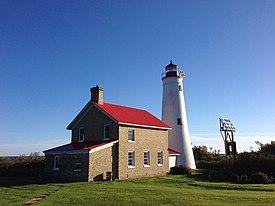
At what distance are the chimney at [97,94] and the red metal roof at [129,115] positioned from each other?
56 cm

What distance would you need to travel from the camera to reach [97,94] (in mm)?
25906

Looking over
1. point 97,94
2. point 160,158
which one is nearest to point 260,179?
point 160,158

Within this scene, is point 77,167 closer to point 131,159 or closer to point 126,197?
point 131,159

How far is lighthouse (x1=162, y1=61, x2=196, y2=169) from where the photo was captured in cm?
3098

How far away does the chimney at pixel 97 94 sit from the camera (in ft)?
84.8

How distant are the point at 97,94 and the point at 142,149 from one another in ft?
22.7

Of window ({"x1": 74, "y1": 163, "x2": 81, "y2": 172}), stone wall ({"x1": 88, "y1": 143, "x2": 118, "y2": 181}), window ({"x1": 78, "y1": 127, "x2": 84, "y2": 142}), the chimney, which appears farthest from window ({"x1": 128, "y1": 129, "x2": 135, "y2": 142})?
window ({"x1": 74, "y1": 163, "x2": 81, "y2": 172})

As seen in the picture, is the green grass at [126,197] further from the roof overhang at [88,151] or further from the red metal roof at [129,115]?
the red metal roof at [129,115]

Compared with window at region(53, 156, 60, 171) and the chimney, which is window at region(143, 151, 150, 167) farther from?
window at region(53, 156, 60, 171)

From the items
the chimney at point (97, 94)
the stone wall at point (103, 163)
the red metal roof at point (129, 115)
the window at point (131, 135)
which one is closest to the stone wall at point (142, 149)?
the window at point (131, 135)

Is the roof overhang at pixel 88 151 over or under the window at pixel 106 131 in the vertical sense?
under

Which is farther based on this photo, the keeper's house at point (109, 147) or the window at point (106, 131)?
the window at point (106, 131)

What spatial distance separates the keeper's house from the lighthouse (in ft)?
7.43

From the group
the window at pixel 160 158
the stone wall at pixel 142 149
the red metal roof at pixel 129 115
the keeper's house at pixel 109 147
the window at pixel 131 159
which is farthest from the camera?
the window at pixel 160 158
